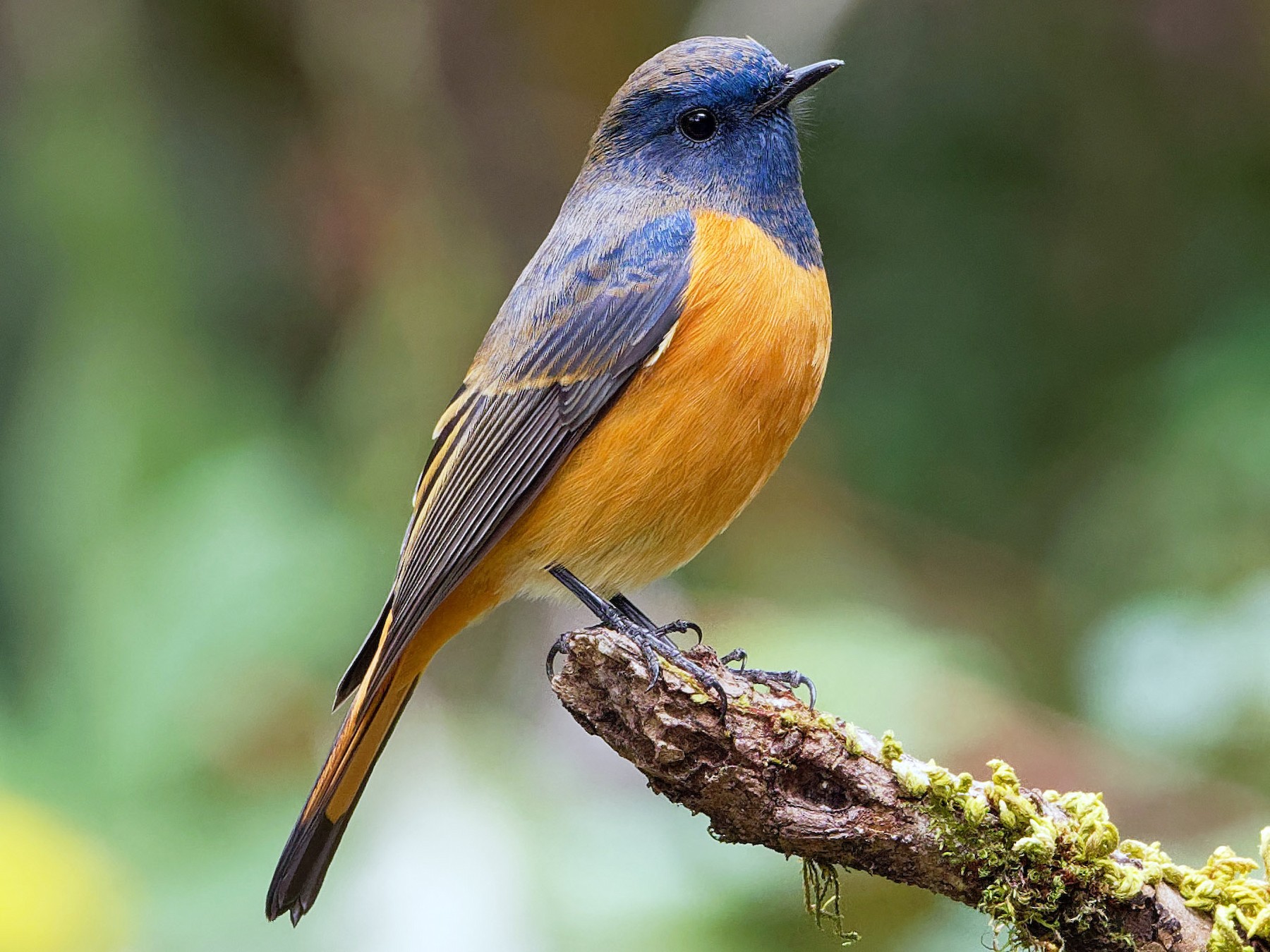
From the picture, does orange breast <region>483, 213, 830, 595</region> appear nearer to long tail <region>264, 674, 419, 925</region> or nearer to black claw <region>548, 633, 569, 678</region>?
black claw <region>548, 633, 569, 678</region>

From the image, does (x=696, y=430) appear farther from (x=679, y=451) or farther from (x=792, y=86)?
(x=792, y=86)

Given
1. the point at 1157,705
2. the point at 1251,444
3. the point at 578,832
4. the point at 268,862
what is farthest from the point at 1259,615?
the point at 268,862

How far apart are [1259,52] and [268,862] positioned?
4.63 m

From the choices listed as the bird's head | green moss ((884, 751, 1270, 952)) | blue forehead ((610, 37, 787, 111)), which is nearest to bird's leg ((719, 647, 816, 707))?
green moss ((884, 751, 1270, 952))

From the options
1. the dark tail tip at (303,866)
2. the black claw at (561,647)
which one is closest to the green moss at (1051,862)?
the black claw at (561,647)

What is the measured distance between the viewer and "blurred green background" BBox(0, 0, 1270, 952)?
3.80 metres

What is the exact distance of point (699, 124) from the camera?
393 cm

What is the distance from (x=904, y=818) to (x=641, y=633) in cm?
79

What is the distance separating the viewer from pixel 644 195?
3895 millimetres

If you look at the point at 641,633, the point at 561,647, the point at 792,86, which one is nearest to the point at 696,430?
the point at 641,633

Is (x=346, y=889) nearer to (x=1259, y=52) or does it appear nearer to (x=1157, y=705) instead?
(x=1157, y=705)

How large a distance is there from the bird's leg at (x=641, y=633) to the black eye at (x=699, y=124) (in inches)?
52.9

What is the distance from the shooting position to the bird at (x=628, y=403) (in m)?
3.36

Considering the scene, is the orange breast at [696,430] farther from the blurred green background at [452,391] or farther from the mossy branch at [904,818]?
the blurred green background at [452,391]
